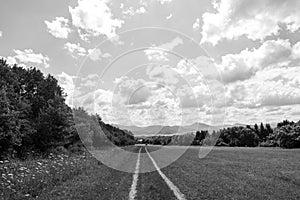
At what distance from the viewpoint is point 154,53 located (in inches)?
1398

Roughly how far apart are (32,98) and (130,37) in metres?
30.0

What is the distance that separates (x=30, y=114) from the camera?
49.6 meters

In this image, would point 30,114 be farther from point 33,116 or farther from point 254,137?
point 254,137

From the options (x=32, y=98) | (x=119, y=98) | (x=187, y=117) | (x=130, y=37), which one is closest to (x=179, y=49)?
(x=130, y=37)

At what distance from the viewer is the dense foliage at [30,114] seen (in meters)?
33.2

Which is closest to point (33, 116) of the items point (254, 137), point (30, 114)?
point (30, 114)

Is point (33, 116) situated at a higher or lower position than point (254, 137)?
lower

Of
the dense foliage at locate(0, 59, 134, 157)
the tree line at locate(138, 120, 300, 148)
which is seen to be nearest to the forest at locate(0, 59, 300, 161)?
the dense foliage at locate(0, 59, 134, 157)

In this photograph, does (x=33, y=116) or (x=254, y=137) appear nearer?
(x=33, y=116)

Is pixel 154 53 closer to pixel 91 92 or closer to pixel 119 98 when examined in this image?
pixel 119 98

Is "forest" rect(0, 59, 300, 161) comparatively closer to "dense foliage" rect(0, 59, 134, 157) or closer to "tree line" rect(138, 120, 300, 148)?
"dense foliage" rect(0, 59, 134, 157)

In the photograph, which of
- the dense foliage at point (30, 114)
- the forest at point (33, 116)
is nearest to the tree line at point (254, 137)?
the forest at point (33, 116)

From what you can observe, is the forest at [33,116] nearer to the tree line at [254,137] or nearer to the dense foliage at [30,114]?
the dense foliage at [30,114]

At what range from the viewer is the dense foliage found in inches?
1308
